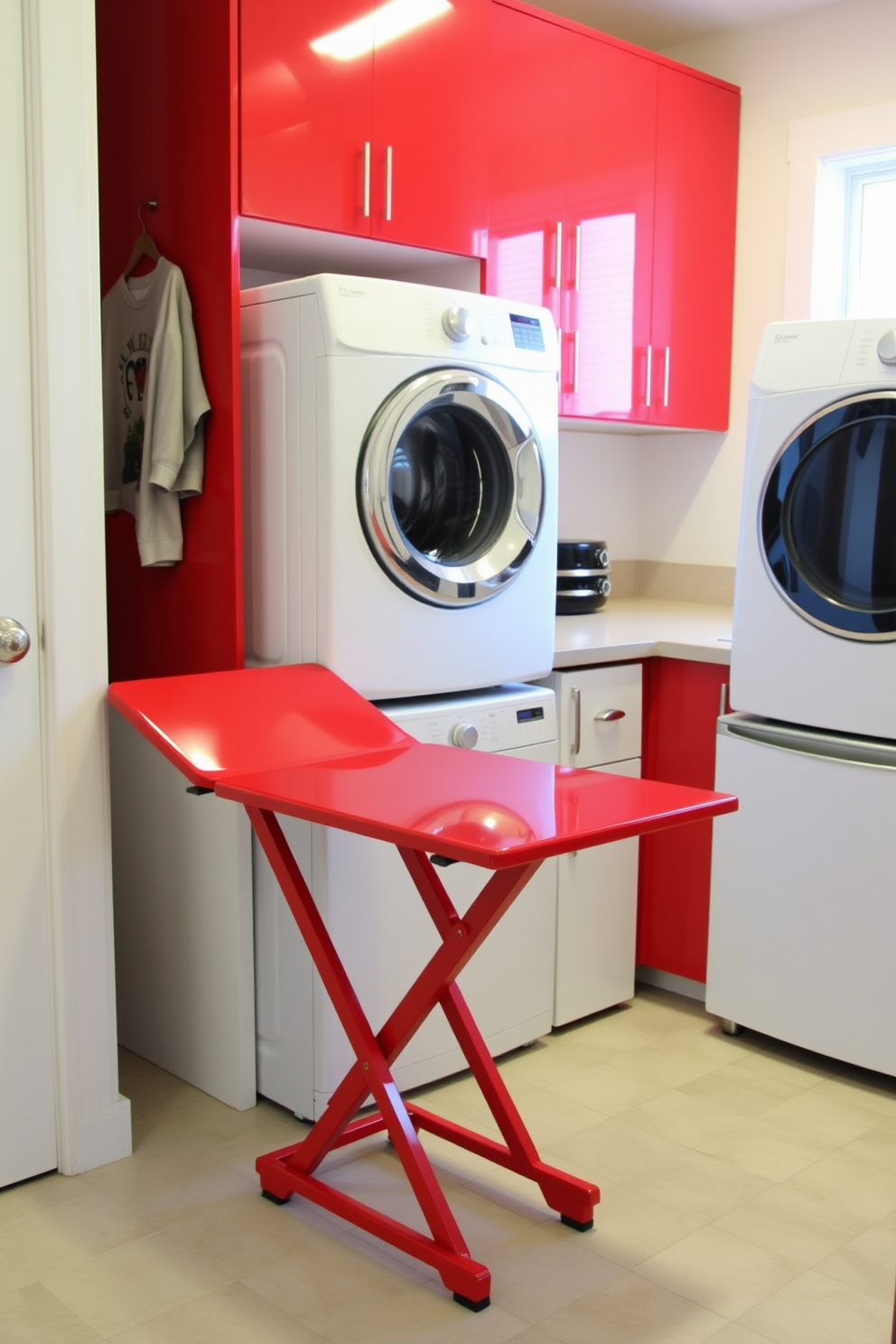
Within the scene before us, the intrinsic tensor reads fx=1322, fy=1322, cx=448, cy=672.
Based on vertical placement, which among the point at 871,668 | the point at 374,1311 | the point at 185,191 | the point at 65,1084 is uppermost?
the point at 185,191

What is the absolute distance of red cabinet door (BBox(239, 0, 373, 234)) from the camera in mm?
2428

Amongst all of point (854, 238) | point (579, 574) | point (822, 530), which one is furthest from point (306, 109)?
point (854, 238)

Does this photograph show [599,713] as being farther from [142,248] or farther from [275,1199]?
[142,248]

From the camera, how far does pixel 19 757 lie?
221 cm

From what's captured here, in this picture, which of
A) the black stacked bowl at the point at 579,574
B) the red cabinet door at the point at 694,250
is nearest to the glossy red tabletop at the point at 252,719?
the black stacked bowl at the point at 579,574

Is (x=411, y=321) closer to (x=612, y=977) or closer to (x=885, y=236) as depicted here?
(x=612, y=977)

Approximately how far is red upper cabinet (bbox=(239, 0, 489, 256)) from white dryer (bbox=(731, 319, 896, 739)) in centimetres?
78

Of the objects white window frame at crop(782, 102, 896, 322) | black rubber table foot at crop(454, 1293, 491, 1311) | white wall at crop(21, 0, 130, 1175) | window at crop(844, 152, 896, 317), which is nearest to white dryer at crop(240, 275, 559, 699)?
white wall at crop(21, 0, 130, 1175)

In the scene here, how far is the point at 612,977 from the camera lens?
3021 mm

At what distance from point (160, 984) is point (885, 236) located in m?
2.68

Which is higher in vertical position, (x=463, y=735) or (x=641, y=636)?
(x=641, y=636)

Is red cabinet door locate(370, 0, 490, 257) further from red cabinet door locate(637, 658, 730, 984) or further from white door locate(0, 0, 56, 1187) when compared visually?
red cabinet door locate(637, 658, 730, 984)

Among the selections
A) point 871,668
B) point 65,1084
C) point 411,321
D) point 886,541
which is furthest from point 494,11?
point 65,1084

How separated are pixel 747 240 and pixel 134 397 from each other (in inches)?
76.0
